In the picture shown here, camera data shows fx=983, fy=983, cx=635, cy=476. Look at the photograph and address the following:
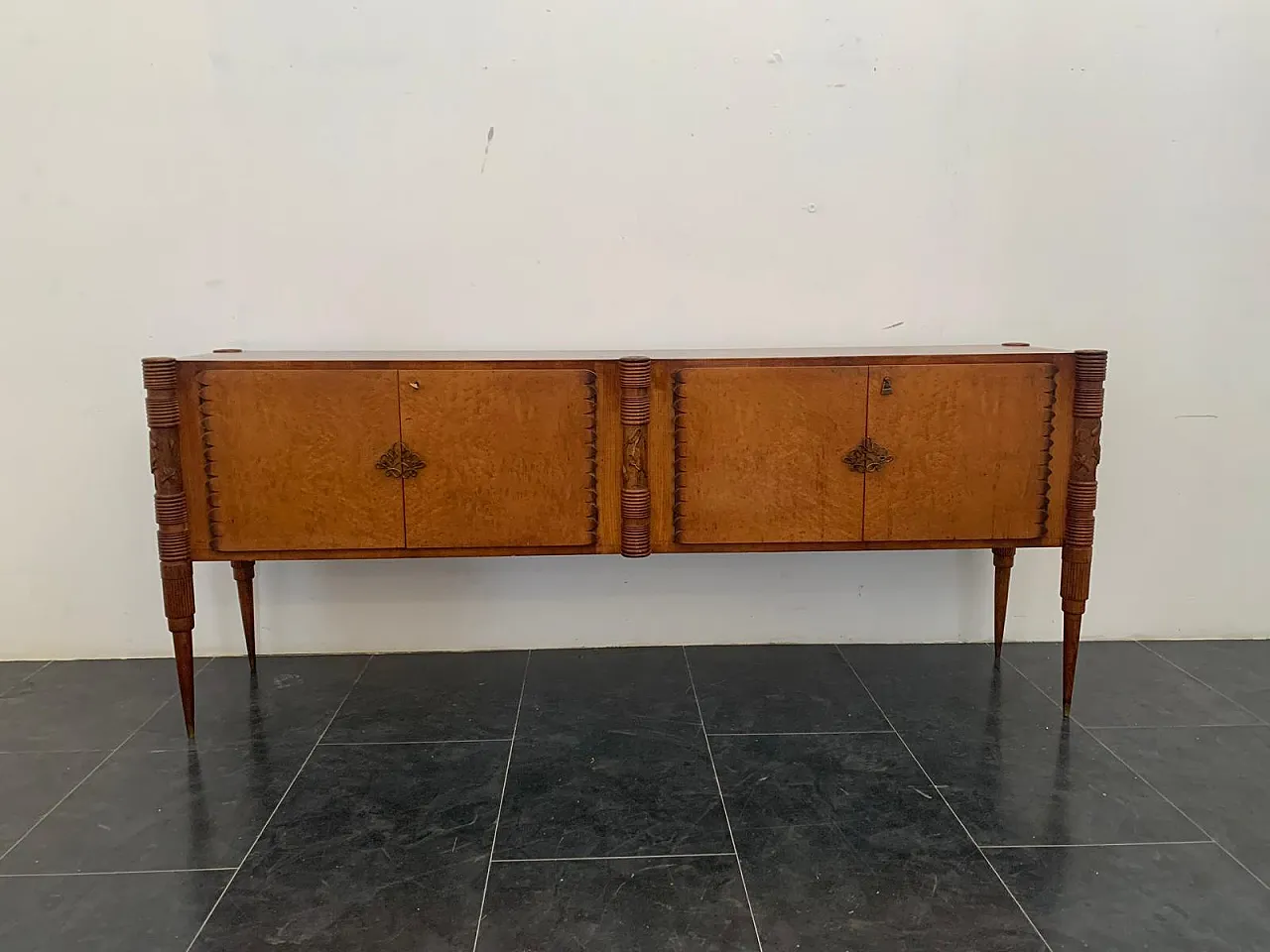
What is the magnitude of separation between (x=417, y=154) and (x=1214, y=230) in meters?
2.10

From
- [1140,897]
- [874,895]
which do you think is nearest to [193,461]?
[874,895]

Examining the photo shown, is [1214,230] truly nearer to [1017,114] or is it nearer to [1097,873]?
[1017,114]

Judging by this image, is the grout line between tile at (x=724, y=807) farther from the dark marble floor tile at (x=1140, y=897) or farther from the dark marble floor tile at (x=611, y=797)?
the dark marble floor tile at (x=1140, y=897)

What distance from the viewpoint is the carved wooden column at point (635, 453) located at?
2062 millimetres

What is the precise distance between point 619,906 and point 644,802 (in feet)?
1.08

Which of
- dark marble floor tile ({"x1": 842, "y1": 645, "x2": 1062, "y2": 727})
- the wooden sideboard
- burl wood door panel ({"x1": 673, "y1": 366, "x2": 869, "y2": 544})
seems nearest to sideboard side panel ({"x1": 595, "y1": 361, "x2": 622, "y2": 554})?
the wooden sideboard

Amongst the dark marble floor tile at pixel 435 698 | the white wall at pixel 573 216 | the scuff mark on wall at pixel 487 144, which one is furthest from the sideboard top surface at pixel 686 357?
the dark marble floor tile at pixel 435 698

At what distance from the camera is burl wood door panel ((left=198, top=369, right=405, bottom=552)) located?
2049mm

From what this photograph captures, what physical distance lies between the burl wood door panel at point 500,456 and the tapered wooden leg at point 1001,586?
3.76 ft

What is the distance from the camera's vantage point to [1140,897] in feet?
5.32

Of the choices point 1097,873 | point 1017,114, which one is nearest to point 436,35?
point 1017,114

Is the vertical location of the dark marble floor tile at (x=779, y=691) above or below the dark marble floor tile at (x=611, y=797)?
below

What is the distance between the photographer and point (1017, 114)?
8.32 feet

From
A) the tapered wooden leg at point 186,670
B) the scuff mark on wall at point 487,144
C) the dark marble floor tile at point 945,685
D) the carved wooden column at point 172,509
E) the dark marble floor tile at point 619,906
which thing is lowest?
the dark marble floor tile at point 945,685
